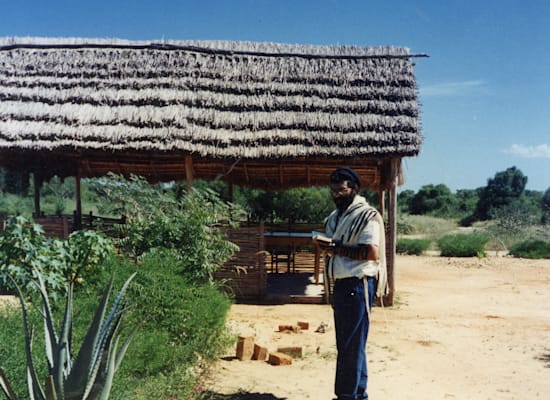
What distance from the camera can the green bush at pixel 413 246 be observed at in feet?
59.2

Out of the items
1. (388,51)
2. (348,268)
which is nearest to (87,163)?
(388,51)

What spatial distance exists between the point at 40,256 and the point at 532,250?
644 inches

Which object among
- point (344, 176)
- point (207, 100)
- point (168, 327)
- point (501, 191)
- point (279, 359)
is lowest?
point (279, 359)

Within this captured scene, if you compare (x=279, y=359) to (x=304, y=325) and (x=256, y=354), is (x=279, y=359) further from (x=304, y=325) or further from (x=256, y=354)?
(x=304, y=325)

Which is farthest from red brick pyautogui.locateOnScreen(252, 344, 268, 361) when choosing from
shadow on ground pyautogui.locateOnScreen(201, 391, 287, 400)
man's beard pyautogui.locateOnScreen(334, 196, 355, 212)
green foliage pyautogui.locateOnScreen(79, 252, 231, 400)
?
man's beard pyautogui.locateOnScreen(334, 196, 355, 212)

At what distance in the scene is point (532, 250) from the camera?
55.7 ft

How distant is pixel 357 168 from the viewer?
380 inches

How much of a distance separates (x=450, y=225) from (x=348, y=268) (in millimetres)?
28772

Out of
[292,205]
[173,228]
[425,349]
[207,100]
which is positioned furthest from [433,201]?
[173,228]

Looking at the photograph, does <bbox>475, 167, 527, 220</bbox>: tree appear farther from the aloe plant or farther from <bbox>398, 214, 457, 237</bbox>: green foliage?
the aloe plant

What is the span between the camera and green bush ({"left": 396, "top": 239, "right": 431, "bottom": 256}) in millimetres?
18031

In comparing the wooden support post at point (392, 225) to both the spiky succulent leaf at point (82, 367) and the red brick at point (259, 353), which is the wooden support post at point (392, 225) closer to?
the red brick at point (259, 353)

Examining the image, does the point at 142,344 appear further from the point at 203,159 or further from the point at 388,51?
the point at 388,51

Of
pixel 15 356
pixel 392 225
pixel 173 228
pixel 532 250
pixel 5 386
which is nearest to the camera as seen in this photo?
pixel 5 386
